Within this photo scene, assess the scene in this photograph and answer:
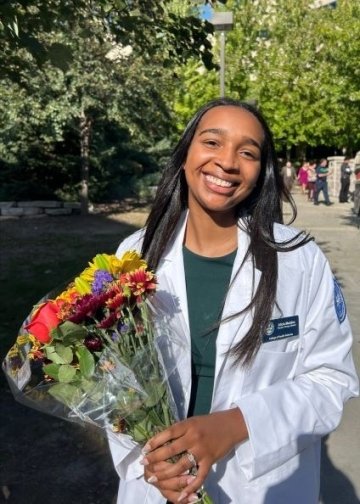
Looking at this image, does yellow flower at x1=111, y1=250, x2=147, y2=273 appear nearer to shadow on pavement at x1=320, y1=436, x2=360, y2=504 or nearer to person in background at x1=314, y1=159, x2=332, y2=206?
shadow on pavement at x1=320, y1=436, x2=360, y2=504

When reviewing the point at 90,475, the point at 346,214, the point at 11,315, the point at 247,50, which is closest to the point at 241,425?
the point at 90,475

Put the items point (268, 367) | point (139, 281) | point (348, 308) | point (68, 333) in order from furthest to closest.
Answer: point (348, 308)
point (268, 367)
point (139, 281)
point (68, 333)

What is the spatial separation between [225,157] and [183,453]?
822mm

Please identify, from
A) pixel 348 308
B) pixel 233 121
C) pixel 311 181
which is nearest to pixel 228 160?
pixel 233 121

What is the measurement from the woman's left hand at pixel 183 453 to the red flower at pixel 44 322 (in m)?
0.37

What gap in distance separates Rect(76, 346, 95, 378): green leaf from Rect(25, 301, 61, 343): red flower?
0.09m

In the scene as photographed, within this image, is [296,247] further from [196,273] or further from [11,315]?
[11,315]

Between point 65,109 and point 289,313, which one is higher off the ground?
point 65,109

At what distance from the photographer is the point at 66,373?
1459mm

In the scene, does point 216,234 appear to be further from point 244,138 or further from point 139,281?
point 139,281

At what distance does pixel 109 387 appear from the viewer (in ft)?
4.85

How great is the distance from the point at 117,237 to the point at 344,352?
38.1 feet

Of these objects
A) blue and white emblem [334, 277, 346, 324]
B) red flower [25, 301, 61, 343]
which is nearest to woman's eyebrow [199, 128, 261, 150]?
blue and white emblem [334, 277, 346, 324]

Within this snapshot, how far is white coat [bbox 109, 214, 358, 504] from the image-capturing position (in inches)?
62.9
